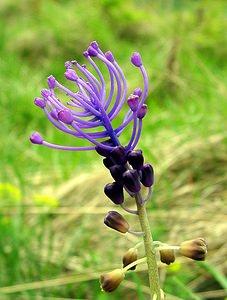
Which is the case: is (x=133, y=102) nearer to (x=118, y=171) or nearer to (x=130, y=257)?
(x=118, y=171)

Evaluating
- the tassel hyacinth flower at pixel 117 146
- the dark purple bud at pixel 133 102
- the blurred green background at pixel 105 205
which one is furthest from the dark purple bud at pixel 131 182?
the blurred green background at pixel 105 205

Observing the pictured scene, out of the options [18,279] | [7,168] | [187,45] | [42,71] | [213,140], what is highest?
[42,71]

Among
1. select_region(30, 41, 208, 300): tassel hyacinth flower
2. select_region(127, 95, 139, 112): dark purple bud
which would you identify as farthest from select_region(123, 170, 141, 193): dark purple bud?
select_region(127, 95, 139, 112): dark purple bud

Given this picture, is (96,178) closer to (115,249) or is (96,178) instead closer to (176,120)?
(115,249)

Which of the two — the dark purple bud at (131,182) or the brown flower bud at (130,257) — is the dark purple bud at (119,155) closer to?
the dark purple bud at (131,182)

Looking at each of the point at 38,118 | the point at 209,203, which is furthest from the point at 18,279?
the point at 38,118
